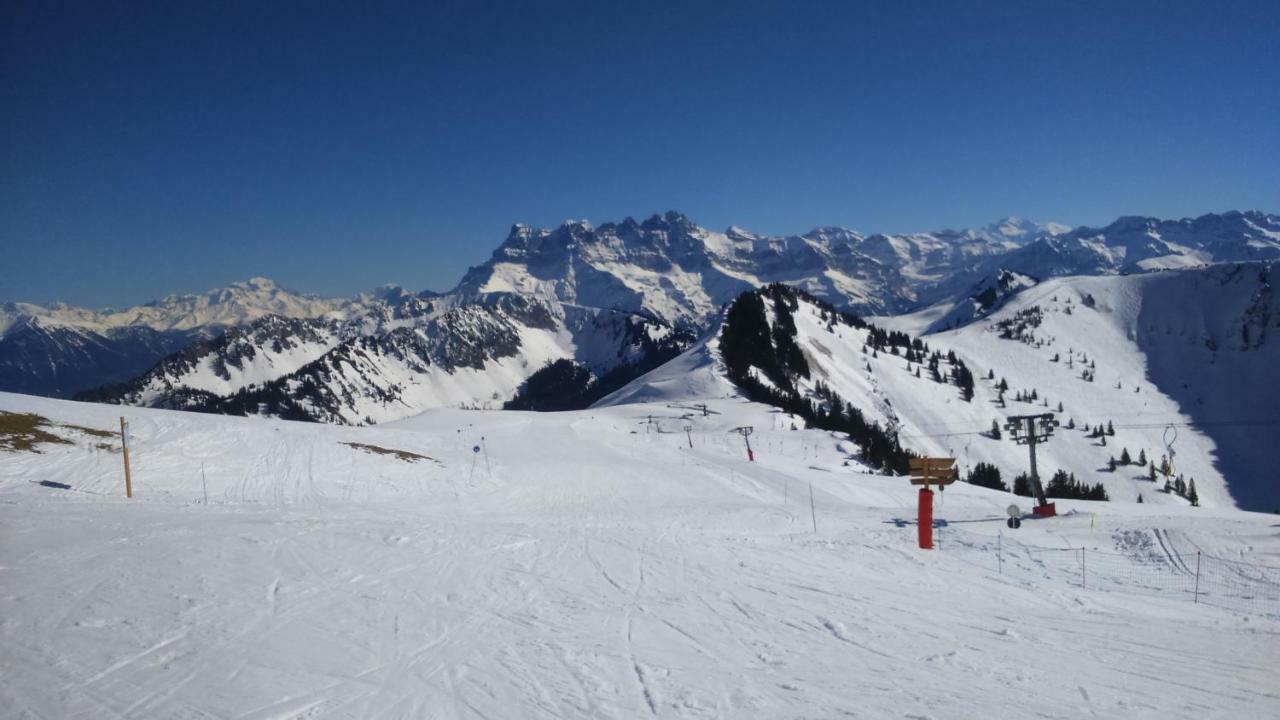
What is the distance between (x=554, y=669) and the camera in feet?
35.8

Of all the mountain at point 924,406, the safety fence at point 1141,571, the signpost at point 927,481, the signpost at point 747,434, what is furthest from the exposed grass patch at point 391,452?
the mountain at point 924,406

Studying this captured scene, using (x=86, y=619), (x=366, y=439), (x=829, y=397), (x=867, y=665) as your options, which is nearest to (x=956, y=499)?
(x=867, y=665)

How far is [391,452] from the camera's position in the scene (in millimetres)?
42125

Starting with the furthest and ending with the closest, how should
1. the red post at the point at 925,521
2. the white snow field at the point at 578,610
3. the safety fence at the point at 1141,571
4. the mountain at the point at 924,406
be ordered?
the mountain at the point at 924,406, the red post at the point at 925,521, the safety fence at the point at 1141,571, the white snow field at the point at 578,610

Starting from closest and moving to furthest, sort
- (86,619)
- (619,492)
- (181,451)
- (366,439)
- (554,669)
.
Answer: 1. (554,669)
2. (86,619)
3. (181,451)
4. (619,492)
5. (366,439)

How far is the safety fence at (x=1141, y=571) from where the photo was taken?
16.8 meters

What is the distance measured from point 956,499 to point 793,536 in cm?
1760

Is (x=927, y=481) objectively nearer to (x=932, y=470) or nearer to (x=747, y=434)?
(x=932, y=470)

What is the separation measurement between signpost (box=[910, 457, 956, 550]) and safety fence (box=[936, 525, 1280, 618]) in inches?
28.6

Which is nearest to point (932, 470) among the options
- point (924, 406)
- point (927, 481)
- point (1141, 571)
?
point (927, 481)

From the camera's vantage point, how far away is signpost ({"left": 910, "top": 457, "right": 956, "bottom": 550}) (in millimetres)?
21812

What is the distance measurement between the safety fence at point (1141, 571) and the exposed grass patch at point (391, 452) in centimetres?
3213

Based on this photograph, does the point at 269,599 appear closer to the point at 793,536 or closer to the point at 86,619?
the point at 86,619

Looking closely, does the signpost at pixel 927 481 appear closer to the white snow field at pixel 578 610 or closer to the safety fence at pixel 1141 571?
the safety fence at pixel 1141 571
